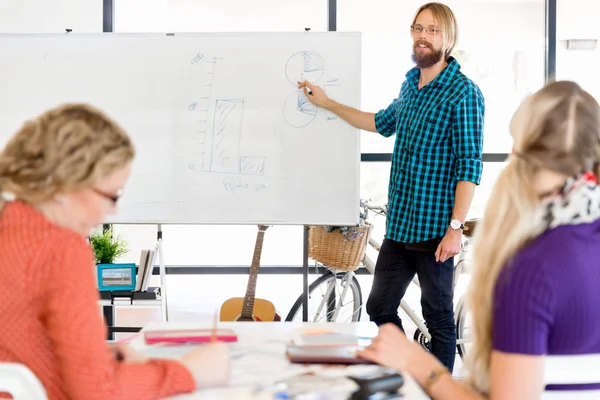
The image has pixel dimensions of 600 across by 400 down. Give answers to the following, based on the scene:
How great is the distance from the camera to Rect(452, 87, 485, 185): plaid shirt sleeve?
8.22 feet

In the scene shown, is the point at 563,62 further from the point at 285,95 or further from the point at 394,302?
the point at 394,302

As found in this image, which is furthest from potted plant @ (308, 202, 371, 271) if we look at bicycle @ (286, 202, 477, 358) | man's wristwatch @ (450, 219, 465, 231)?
man's wristwatch @ (450, 219, 465, 231)

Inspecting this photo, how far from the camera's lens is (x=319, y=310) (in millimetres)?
3443

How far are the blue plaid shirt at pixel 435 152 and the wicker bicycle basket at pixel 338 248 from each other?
52 cm

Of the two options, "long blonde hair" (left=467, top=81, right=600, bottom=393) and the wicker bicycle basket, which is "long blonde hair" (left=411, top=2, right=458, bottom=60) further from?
"long blonde hair" (left=467, top=81, right=600, bottom=393)

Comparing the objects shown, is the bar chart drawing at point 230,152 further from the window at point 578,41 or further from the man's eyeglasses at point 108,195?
the window at point 578,41

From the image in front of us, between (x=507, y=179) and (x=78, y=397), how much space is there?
2.43ft

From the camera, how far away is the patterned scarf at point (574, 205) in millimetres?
972

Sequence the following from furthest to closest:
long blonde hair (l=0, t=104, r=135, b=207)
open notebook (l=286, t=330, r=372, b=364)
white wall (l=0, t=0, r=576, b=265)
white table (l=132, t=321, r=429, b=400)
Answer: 1. white wall (l=0, t=0, r=576, b=265)
2. open notebook (l=286, t=330, r=372, b=364)
3. white table (l=132, t=321, r=429, b=400)
4. long blonde hair (l=0, t=104, r=135, b=207)

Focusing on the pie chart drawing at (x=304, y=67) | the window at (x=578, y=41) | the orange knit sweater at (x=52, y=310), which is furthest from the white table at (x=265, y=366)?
the window at (x=578, y=41)

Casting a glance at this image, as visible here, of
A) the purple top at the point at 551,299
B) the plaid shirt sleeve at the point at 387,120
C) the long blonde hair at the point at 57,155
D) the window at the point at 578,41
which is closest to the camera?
the purple top at the point at 551,299

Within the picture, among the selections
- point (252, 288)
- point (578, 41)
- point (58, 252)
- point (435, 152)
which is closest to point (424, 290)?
point (435, 152)

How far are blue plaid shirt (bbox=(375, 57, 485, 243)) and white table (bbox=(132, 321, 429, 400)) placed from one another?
972 mm

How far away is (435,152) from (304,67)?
81 centimetres
